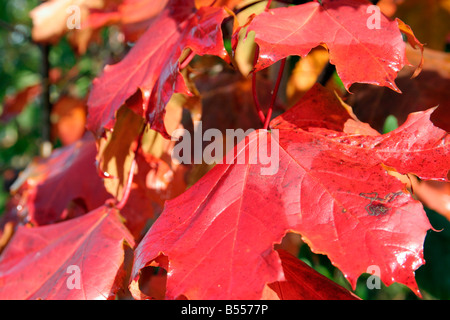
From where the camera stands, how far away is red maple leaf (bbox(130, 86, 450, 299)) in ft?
1.34

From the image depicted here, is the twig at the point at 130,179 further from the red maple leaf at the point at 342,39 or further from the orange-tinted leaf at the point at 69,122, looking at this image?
the orange-tinted leaf at the point at 69,122

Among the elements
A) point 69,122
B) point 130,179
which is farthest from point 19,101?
point 130,179

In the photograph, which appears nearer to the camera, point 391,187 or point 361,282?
point 391,187

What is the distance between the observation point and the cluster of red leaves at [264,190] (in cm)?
42

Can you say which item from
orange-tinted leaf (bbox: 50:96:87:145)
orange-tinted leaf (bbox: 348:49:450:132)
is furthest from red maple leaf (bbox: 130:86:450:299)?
orange-tinted leaf (bbox: 50:96:87:145)

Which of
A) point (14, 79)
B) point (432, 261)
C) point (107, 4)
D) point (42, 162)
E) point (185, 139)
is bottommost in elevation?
point (14, 79)

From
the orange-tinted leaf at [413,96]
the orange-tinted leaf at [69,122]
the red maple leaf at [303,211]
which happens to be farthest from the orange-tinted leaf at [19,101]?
the red maple leaf at [303,211]

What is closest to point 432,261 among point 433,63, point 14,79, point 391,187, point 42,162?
point 433,63

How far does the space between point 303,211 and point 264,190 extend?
5 cm

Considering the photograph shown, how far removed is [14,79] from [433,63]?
8.60 feet

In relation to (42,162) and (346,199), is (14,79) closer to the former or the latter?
(42,162)

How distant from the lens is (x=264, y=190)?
19.0 inches
